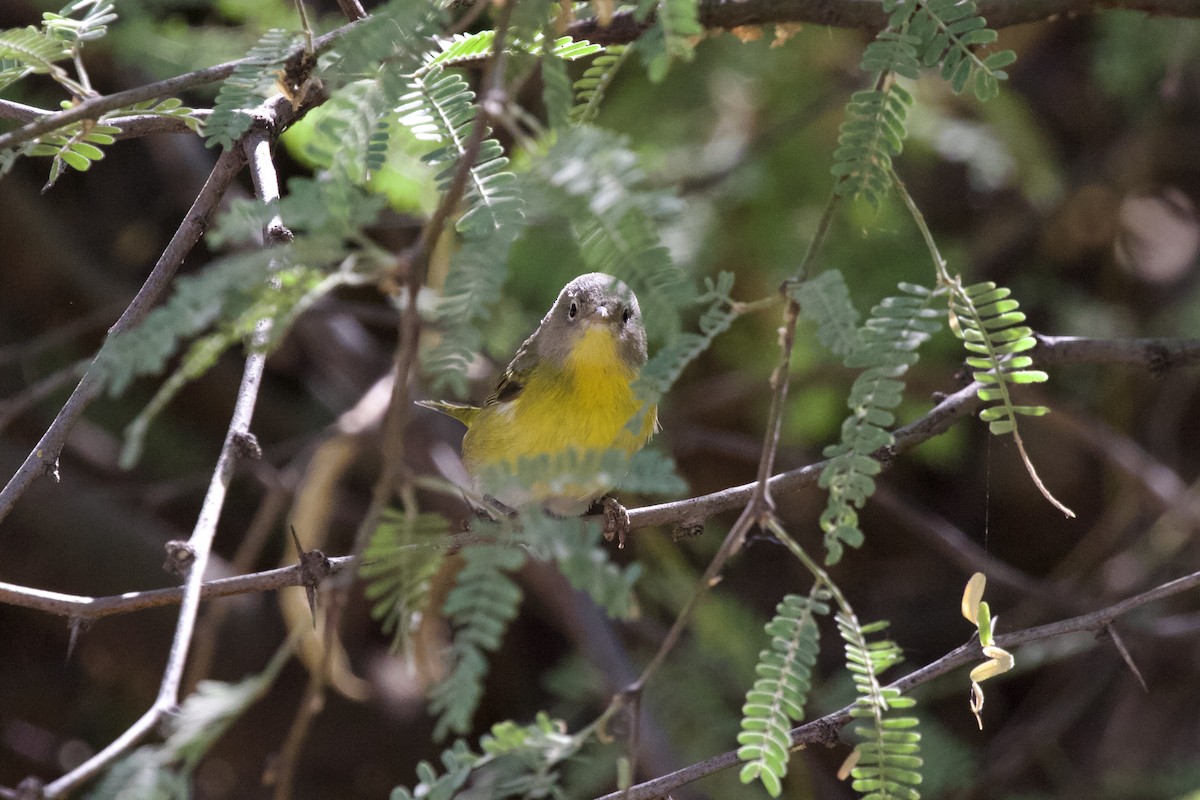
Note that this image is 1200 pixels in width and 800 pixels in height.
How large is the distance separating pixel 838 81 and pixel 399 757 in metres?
3.98

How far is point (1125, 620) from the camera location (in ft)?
16.1

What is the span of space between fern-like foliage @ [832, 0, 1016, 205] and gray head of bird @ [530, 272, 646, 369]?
59.9 inches

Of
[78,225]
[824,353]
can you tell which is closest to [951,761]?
[824,353]

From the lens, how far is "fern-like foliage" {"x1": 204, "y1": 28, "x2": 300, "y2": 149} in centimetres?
230

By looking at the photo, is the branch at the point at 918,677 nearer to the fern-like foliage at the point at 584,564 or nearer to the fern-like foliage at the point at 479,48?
the fern-like foliage at the point at 584,564

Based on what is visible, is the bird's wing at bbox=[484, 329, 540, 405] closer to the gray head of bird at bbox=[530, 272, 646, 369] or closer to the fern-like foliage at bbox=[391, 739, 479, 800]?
the gray head of bird at bbox=[530, 272, 646, 369]

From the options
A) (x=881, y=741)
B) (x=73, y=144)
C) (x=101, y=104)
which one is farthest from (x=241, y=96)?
(x=881, y=741)

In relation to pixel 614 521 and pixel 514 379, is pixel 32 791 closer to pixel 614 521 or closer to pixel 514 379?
pixel 614 521

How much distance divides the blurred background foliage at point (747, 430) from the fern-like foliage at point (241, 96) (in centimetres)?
206

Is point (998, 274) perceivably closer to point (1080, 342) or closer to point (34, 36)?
point (1080, 342)

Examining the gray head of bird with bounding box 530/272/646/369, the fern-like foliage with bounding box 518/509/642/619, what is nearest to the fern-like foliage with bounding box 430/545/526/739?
the fern-like foliage with bounding box 518/509/642/619

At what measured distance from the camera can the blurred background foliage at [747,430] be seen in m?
4.93

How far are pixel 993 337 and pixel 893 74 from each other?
23.7 inches

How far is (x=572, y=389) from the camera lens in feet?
12.5
